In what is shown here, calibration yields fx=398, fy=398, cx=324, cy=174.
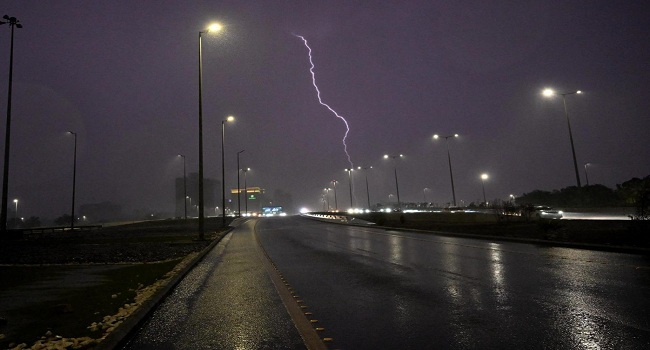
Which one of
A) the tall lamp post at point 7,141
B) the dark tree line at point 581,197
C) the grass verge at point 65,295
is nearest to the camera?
the grass verge at point 65,295

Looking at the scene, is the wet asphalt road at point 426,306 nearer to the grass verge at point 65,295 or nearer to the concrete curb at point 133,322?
the concrete curb at point 133,322

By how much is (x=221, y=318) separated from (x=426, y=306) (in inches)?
126

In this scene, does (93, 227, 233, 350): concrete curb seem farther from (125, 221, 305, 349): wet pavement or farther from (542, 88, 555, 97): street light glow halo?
(542, 88, 555, 97): street light glow halo

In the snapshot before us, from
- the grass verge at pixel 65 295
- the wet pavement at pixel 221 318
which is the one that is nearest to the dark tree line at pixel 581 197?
the wet pavement at pixel 221 318

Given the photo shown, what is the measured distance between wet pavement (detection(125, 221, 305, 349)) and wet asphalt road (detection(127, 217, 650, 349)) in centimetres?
2

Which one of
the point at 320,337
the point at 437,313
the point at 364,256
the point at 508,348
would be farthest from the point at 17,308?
the point at 364,256

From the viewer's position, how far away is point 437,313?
5.88 metres

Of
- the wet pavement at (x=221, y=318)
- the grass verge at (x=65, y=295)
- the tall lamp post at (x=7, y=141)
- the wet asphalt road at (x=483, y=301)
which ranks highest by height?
the tall lamp post at (x=7, y=141)

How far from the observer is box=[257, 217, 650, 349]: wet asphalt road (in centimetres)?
467

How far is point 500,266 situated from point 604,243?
619 centimetres

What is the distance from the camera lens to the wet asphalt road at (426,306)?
473cm

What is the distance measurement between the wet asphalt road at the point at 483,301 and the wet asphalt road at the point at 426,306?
2 cm

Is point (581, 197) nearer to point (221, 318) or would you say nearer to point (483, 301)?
point (483, 301)

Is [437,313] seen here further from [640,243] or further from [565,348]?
[640,243]
